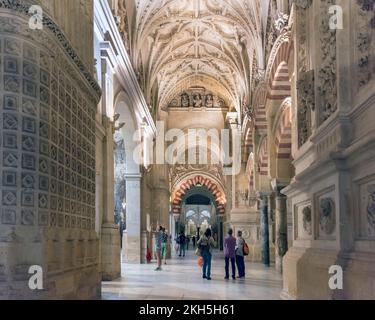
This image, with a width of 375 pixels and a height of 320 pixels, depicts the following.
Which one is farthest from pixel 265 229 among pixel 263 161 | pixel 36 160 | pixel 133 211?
pixel 36 160

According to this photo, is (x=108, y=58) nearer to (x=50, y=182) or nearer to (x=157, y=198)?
(x=50, y=182)

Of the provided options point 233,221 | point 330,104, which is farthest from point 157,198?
point 330,104

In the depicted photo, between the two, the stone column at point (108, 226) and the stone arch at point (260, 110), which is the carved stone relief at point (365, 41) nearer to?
the stone column at point (108, 226)

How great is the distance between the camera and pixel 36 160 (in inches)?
206

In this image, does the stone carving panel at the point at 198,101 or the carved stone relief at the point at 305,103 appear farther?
the stone carving panel at the point at 198,101

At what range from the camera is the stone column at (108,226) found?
1191cm

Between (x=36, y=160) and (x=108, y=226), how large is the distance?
689 centimetres

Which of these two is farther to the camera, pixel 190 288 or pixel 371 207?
pixel 190 288

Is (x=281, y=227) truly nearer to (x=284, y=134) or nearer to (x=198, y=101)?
(x=284, y=134)

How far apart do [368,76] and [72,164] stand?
133 inches

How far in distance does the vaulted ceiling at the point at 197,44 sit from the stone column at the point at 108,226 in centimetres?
644

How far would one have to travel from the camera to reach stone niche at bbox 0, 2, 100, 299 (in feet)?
16.4

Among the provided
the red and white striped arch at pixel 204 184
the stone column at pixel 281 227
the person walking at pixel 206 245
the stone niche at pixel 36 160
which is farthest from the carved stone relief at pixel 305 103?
the red and white striped arch at pixel 204 184

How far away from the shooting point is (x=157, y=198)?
2530 cm
